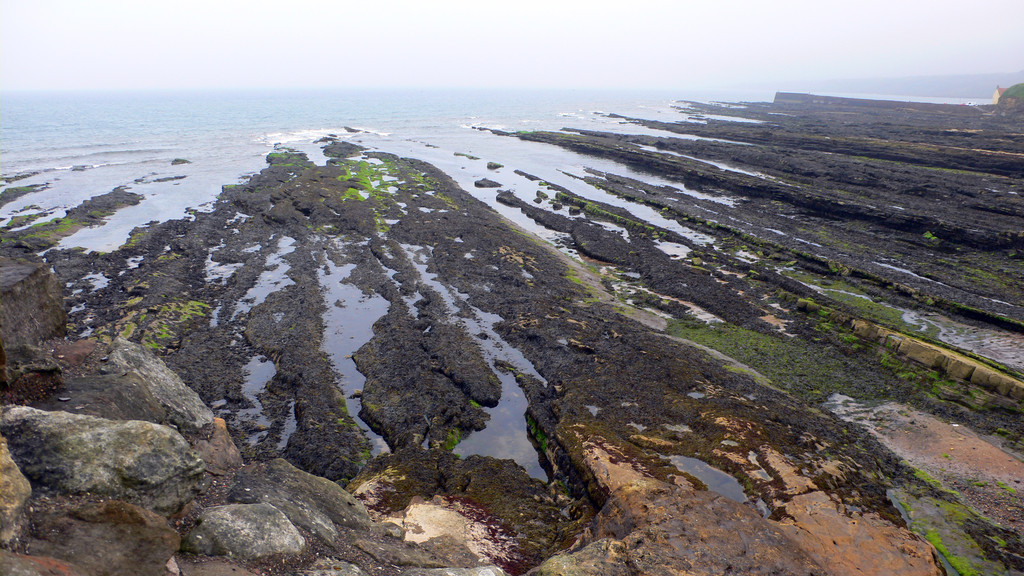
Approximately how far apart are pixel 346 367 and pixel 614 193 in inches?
1498

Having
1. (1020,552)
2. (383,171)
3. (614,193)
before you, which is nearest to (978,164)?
(614,193)

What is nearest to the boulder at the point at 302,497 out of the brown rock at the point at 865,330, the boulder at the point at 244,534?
the boulder at the point at 244,534

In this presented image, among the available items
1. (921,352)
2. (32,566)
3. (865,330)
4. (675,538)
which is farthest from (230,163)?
(921,352)

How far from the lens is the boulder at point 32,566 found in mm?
5109

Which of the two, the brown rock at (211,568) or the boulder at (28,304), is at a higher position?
the boulder at (28,304)

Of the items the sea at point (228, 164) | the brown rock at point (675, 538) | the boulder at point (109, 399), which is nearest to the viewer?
the boulder at point (109, 399)

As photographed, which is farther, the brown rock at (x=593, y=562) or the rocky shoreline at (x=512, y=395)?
the brown rock at (x=593, y=562)

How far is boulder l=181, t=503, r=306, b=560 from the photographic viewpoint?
8.00 m

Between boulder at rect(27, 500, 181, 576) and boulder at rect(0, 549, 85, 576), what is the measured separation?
31 centimetres

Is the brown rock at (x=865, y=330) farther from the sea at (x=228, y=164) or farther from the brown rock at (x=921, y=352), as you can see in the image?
the sea at (x=228, y=164)

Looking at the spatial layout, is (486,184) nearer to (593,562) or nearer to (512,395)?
(512,395)

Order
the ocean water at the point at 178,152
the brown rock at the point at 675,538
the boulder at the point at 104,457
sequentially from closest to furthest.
Answer: the boulder at the point at 104,457
the brown rock at the point at 675,538
the ocean water at the point at 178,152

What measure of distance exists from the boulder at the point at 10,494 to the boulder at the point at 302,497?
3639 mm

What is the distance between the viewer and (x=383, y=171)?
5750 cm
